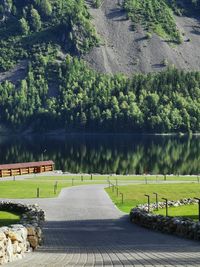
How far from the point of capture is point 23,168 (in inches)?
4491

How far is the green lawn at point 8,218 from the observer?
44.3 meters

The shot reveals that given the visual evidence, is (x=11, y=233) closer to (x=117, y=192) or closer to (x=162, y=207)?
(x=162, y=207)

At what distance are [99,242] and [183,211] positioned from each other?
772 inches

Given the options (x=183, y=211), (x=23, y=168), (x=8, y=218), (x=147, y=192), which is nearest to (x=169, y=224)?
(x=183, y=211)

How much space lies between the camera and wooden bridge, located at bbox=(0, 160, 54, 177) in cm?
11088

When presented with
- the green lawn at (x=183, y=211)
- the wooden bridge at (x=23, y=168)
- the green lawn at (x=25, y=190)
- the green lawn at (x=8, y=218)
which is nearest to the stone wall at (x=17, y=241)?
the green lawn at (x=8, y=218)

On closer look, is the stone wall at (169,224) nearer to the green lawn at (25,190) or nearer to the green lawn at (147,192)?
the green lawn at (147,192)

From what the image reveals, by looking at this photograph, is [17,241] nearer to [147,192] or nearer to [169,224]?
[169,224]

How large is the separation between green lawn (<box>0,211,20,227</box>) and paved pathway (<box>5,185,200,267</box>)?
2894mm

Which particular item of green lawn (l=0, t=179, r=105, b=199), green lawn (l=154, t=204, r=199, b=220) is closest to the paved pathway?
green lawn (l=154, t=204, r=199, b=220)

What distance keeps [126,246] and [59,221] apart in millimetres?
18158

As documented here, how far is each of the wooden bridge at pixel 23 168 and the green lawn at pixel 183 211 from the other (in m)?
63.7

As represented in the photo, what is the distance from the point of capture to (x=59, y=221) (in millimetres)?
45156

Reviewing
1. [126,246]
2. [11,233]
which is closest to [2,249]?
[11,233]
